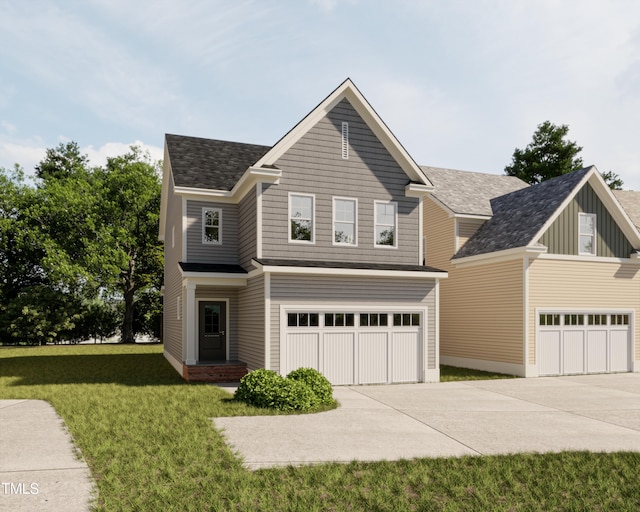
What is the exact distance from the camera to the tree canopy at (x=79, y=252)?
1447 inches

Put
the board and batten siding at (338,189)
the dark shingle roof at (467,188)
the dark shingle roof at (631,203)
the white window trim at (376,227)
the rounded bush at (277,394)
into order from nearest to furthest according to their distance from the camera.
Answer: the rounded bush at (277,394) < the board and batten siding at (338,189) < the white window trim at (376,227) < the dark shingle roof at (467,188) < the dark shingle roof at (631,203)

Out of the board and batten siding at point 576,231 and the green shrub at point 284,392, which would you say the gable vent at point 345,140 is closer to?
the green shrub at point 284,392

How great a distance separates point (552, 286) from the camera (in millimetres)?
20672

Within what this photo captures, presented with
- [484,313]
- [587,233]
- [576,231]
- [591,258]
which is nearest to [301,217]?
[484,313]

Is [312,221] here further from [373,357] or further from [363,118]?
[373,357]

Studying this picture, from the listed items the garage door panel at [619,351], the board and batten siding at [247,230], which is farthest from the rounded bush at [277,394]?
the garage door panel at [619,351]

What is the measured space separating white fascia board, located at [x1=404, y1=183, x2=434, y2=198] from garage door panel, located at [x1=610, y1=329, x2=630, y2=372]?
10.1 meters

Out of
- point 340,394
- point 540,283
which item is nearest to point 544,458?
point 340,394

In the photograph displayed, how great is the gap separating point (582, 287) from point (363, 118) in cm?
1090

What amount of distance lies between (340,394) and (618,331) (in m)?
13.3

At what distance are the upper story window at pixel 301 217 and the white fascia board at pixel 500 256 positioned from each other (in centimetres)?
794

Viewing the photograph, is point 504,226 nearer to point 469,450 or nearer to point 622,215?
point 622,215

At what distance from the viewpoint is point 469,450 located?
903cm


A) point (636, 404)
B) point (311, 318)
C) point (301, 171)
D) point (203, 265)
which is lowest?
point (636, 404)
